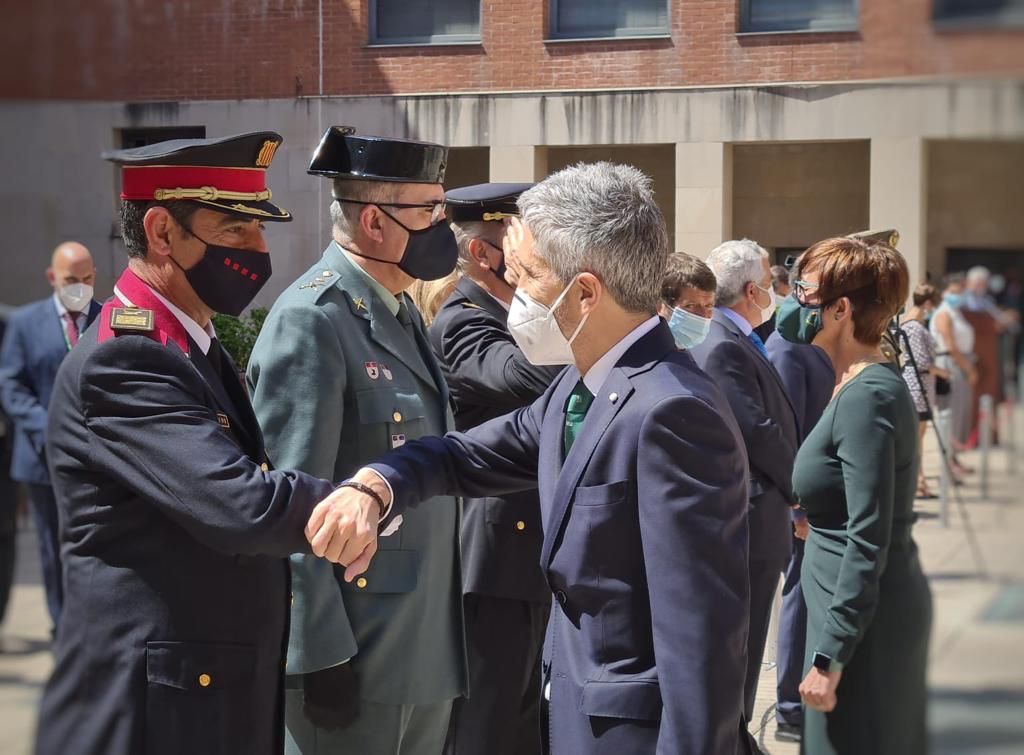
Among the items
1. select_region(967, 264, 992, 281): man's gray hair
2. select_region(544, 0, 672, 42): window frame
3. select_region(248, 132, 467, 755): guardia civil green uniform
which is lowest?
select_region(248, 132, 467, 755): guardia civil green uniform

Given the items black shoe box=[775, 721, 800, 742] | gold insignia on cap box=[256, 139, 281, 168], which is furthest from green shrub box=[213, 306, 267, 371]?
black shoe box=[775, 721, 800, 742]

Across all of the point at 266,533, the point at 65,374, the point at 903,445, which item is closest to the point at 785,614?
the point at 903,445

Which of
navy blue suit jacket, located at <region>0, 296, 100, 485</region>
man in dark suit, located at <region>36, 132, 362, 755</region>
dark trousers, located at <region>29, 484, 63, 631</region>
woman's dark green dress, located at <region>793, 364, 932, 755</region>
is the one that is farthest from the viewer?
woman's dark green dress, located at <region>793, 364, 932, 755</region>

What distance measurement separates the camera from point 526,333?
1907mm

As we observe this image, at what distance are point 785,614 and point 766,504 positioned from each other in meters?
0.84

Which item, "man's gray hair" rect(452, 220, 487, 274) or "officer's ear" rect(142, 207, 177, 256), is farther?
"man's gray hair" rect(452, 220, 487, 274)

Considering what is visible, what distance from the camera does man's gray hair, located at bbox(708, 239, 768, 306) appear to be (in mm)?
4156

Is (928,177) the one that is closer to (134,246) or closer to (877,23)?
(877,23)

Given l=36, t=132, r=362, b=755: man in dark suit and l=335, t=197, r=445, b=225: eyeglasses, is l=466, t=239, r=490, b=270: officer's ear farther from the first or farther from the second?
l=36, t=132, r=362, b=755: man in dark suit

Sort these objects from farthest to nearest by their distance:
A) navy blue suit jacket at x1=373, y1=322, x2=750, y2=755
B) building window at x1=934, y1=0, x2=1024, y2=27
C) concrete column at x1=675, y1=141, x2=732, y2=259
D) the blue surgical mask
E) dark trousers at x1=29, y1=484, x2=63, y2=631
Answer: concrete column at x1=675, y1=141, x2=732, y2=259 < the blue surgical mask < navy blue suit jacket at x1=373, y1=322, x2=750, y2=755 < dark trousers at x1=29, y1=484, x2=63, y2=631 < building window at x1=934, y1=0, x2=1024, y2=27

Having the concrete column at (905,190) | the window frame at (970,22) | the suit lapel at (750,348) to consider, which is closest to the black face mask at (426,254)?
the concrete column at (905,190)

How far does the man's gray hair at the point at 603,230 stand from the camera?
179cm

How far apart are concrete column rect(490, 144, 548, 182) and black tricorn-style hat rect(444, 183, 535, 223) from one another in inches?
36.2

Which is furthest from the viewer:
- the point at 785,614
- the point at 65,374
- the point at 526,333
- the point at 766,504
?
the point at 785,614
